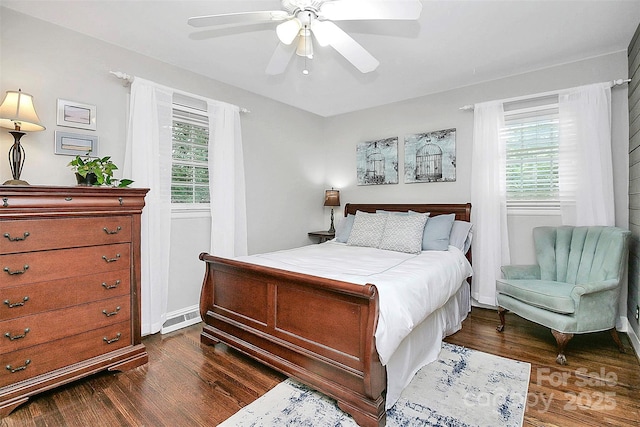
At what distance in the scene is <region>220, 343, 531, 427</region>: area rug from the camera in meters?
1.74

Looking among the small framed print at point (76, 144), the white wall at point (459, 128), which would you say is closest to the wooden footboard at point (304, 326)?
the small framed print at point (76, 144)

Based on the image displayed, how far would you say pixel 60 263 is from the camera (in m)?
2.00

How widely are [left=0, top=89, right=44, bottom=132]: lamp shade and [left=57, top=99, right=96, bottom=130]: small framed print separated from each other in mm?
330

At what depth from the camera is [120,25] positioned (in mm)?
2467

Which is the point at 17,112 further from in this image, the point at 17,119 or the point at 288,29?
the point at 288,29

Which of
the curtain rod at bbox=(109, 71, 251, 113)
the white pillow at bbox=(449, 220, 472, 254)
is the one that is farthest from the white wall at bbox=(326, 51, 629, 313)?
the curtain rod at bbox=(109, 71, 251, 113)

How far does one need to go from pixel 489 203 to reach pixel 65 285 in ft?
12.4

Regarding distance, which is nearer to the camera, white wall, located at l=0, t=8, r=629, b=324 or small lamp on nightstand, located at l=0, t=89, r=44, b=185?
small lamp on nightstand, located at l=0, t=89, r=44, b=185

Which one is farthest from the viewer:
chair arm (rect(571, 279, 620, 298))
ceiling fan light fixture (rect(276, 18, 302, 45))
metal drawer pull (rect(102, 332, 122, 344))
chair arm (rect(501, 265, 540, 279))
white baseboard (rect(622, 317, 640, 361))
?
chair arm (rect(501, 265, 540, 279))

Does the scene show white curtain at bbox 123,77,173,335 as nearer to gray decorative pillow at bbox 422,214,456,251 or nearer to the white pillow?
gray decorative pillow at bbox 422,214,456,251

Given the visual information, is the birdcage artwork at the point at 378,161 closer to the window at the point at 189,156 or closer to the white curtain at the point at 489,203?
the white curtain at the point at 489,203

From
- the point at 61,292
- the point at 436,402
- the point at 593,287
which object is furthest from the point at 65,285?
the point at 593,287

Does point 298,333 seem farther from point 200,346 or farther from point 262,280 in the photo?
point 200,346

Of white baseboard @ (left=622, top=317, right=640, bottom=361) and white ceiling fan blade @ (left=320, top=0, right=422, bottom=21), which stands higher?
white ceiling fan blade @ (left=320, top=0, right=422, bottom=21)
